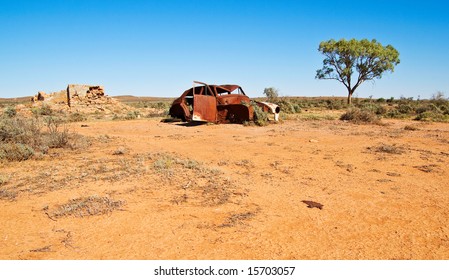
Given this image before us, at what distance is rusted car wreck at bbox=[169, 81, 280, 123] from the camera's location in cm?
1263

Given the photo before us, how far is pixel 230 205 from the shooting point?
12.6ft

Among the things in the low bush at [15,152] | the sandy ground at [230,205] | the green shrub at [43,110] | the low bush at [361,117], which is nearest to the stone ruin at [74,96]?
the green shrub at [43,110]

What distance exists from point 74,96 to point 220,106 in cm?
1293

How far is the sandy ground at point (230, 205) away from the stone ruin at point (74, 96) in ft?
51.9

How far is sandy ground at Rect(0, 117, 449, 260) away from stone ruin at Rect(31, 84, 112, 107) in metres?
15.8

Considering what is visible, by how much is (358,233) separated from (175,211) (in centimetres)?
195

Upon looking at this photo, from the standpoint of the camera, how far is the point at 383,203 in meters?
3.88

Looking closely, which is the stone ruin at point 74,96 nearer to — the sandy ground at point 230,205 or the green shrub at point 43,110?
the green shrub at point 43,110

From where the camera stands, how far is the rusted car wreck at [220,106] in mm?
12630

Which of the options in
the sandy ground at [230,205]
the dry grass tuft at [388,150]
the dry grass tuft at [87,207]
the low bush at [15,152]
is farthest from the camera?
the dry grass tuft at [388,150]

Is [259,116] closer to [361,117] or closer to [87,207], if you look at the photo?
[361,117]

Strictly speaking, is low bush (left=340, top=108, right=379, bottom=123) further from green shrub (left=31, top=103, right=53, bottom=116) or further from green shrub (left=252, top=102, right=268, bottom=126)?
green shrub (left=31, top=103, right=53, bottom=116)

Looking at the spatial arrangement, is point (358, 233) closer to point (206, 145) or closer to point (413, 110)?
point (206, 145)

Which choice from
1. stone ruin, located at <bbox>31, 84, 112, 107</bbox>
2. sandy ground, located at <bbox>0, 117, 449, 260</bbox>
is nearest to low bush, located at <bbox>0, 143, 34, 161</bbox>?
sandy ground, located at <bbox>0, 117, 449, 260</bbox>
